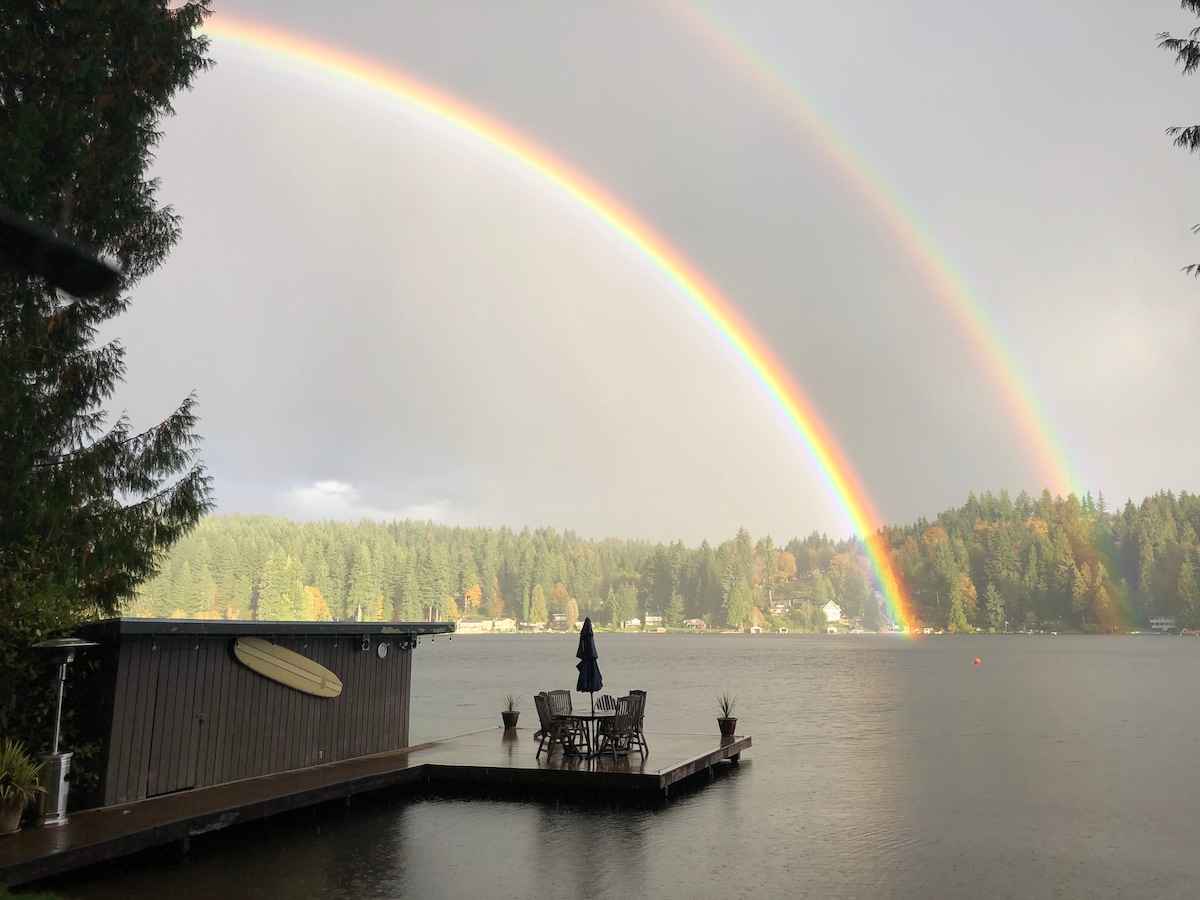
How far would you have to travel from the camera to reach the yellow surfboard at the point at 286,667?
1345 centimetres

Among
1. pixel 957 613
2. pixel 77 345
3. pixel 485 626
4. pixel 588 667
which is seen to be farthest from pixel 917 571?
pixel 77 345

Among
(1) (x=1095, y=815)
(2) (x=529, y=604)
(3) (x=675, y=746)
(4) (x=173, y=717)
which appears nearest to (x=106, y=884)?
(4) (x=173, y=717)

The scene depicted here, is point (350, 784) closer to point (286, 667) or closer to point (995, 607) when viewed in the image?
point (286, 667)

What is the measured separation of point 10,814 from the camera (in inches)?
384

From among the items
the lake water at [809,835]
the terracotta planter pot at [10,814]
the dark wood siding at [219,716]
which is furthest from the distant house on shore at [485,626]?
the terracotta planter pot at [10,814]

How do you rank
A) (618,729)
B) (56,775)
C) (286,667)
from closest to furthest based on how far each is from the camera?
(56,775), (286,667), (618,729)

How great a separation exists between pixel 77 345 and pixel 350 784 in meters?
7.21

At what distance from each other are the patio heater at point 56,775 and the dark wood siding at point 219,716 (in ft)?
2.98

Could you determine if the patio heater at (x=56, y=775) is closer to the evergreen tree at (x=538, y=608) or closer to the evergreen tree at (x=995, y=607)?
the evergreen tree at (x=995, y=607)

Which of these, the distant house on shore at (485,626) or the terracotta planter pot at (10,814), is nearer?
the terracotta planter pot at (10,814)

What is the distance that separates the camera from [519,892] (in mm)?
9766

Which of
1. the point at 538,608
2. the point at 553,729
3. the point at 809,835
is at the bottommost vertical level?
the point at 809,835

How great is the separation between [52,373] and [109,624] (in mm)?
4075

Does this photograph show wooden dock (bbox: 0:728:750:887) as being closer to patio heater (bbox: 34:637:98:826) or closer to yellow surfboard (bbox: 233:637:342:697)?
patio heater (bbox: 34:637:98:826)
